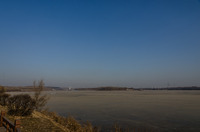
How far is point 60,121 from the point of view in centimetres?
1402

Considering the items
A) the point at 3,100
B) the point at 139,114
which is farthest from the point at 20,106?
the point at 139,114

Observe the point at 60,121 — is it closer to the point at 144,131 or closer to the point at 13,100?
the point at 13,100

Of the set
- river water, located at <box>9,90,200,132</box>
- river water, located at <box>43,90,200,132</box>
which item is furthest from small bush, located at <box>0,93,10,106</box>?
river water, located at <box>9,90,200,132</box>

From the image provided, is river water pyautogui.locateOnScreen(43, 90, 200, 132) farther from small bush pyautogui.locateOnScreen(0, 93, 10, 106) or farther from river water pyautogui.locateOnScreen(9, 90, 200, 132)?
small bush pyautogui.locateOnScreen(0, 93, 10, 106)

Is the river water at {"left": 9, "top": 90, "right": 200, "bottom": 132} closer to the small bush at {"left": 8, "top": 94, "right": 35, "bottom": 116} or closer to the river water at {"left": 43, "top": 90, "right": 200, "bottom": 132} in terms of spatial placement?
the river water at {"left": 43, "top": 90, "right": 200, "bottom": 132}

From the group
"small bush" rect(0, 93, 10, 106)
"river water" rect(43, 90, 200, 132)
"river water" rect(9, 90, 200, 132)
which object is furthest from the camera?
"small bush" rect(0, 93, 10, 106)

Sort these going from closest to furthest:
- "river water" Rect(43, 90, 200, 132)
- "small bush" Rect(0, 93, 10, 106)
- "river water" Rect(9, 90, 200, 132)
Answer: "river water" Rect(9, 90, 200, 132) < "river water" Rect(43, 90, 200, 132) < "small bush" Rect(0, 93, 10, 106)

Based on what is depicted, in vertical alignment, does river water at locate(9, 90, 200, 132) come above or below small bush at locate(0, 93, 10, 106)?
below

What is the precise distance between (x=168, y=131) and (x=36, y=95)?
14.1 meters

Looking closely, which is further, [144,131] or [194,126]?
[194,126]

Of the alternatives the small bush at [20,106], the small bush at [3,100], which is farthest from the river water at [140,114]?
the small bush at [3,100]

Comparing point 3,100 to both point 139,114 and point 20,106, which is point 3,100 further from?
point 139,114

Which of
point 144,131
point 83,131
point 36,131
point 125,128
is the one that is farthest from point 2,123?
point 144,131

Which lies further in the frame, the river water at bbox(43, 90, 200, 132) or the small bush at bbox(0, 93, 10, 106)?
the small bush at bbox(0, 93, 10, 106)
